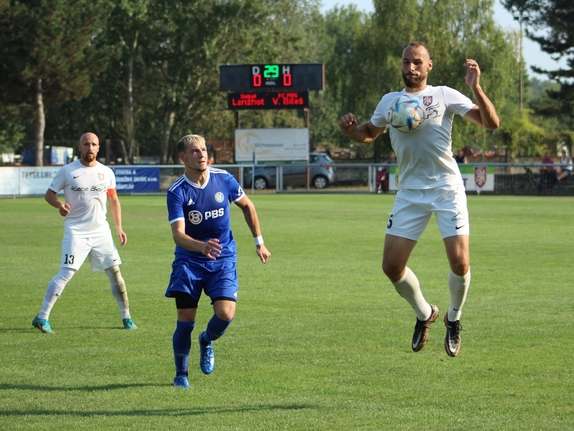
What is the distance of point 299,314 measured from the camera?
10.9m

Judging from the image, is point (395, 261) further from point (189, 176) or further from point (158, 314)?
point (158, 314)

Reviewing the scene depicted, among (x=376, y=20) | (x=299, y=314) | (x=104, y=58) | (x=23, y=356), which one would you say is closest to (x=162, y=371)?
(x=23, y=356)

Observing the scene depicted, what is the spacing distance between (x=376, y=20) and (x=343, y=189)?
20659 millimetres

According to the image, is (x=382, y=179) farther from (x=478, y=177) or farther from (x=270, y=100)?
(x=270, y=100)

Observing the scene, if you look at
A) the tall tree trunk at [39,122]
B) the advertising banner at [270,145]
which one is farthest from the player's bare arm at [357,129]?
the tall tree trunk at [39,122]

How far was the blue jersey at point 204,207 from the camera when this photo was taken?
7262 mm

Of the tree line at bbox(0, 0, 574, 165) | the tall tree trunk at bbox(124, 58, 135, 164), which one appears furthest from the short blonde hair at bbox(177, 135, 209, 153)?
the tall tree trunk at bbox(124, 58, 135, 164)

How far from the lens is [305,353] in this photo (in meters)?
8.55

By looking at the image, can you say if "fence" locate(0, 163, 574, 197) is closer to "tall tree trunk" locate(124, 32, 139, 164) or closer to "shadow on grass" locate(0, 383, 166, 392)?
"tall tree trunk" locate(124, 32, 139, 164)

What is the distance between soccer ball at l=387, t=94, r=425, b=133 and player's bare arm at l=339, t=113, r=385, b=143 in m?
0.38

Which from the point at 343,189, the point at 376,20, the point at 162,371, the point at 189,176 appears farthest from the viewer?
the point at 376,20

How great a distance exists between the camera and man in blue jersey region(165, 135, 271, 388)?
7203 millimetres

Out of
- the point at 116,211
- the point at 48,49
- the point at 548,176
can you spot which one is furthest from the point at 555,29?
the point at 116,211

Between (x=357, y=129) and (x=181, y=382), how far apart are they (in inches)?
99.8
